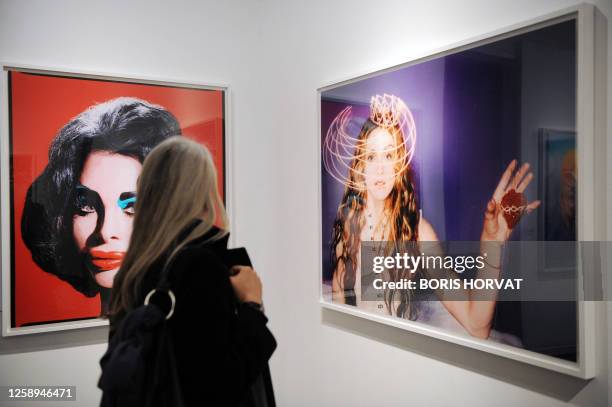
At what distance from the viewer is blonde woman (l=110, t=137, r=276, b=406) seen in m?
1.21

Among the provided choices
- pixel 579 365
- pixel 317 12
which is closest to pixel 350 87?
pixel 317 12

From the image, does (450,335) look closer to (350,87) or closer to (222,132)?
(350,87)

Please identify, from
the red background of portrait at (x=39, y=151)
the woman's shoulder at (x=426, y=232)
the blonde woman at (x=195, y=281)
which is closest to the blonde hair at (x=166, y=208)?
the blonde woman at (x=195, y=281)

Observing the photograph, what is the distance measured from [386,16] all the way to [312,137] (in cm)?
67

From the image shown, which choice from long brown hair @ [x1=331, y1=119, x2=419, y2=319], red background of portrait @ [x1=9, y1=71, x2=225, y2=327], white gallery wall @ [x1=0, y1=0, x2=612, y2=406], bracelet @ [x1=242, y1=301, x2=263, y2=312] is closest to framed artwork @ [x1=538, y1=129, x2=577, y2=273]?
white gallery wall @ [x1=0, y1=0, x2=612, y2=406]

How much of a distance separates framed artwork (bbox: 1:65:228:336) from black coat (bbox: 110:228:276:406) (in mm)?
1291

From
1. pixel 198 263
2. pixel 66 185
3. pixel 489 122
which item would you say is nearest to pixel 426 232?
pixel 489 122

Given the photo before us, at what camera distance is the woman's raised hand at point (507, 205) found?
5.03 feet

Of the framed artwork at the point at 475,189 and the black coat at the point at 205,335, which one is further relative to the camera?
the framed artwork at the point at 475,189

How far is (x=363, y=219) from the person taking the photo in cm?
217

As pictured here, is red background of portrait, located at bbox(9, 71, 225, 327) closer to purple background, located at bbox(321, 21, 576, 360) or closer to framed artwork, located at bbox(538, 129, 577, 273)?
purple background, located at bbox(321, 21, 576, 360)

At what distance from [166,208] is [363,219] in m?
1.04

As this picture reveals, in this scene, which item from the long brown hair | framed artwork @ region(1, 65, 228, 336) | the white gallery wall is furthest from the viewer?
framed artwork @ region(1, 65, 228, 336)

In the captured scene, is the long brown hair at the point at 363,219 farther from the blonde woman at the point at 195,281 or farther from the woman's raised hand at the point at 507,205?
the blonde woman at the point at 195,281
